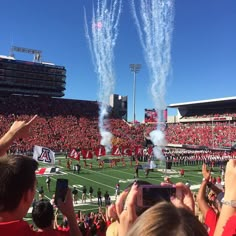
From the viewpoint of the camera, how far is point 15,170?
211cm

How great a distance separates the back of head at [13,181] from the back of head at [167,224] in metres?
0.91

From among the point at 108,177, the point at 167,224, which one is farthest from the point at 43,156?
the point at 108,177

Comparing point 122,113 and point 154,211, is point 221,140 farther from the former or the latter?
point 154,211

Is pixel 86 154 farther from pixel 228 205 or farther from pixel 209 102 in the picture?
pixel 209 102

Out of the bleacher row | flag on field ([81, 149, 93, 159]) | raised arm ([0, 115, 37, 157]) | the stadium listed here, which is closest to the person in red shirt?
raised arm ([0, 115, 37, 157])

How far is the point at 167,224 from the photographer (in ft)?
4.54

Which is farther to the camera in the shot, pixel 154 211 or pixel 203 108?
pixel 203 108

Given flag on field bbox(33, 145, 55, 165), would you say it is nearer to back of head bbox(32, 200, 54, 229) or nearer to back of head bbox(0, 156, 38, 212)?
back of head bbox(32, 200, 54, 229)

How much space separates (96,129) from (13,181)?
186 feet

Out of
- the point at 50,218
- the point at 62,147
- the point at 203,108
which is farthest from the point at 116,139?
the point at 50,218

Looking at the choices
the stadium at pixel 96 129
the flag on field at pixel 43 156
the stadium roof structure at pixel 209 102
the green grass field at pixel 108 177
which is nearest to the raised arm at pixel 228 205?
the flag on field at pixel 43 156

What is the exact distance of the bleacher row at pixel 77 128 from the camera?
165 feet

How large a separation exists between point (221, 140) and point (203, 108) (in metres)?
21.4

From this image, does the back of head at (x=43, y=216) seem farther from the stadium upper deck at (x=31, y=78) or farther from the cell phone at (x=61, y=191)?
the stadium upper deck at (x=31, y=78)
